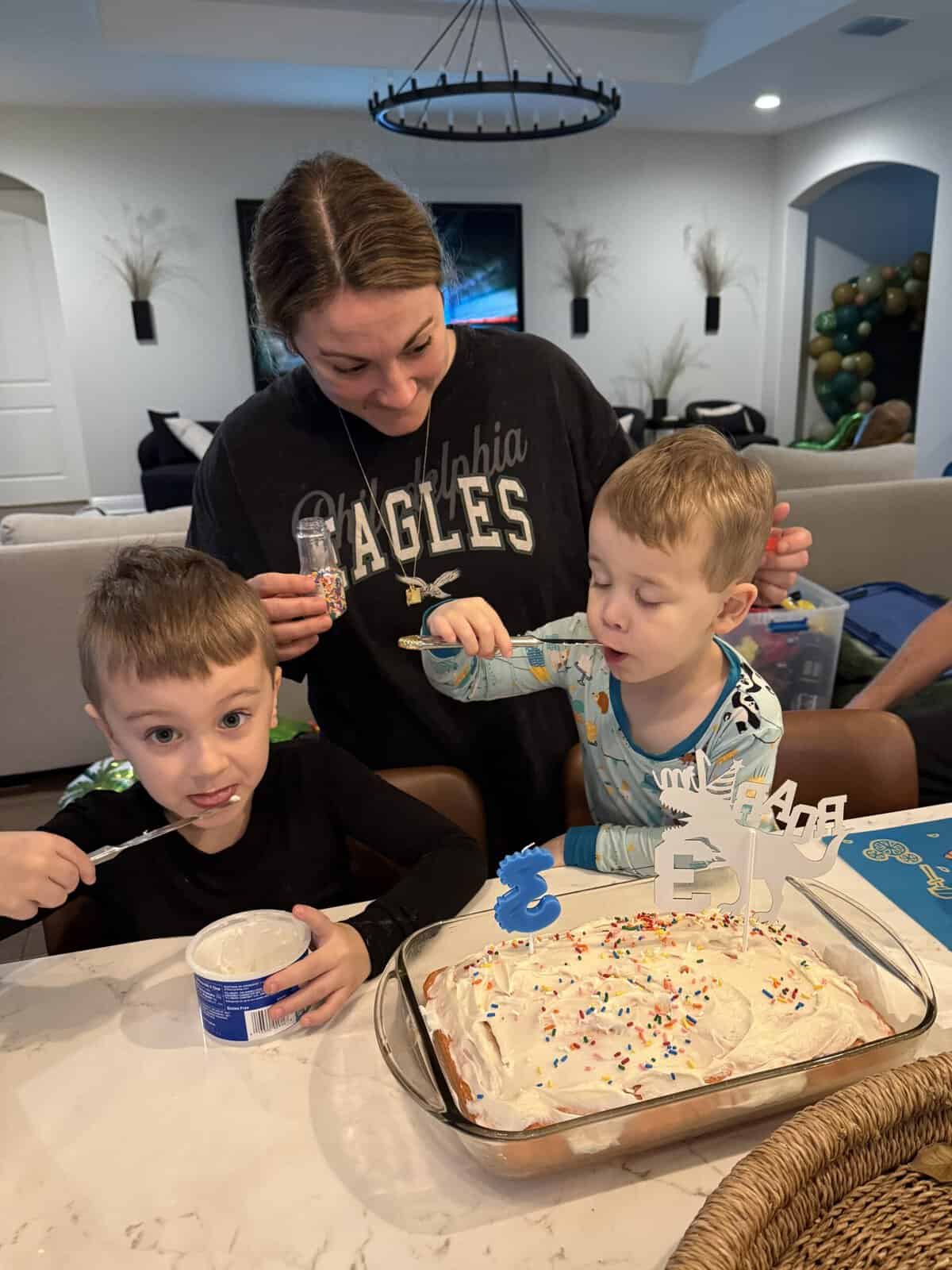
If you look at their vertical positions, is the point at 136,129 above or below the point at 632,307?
above

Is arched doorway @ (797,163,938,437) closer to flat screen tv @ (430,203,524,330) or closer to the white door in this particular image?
flat screen tv @ (430,203,524,330)

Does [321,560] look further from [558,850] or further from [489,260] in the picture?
[489,260]

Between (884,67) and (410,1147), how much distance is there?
673 cm

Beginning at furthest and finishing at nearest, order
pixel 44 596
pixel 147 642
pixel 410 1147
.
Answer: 1. pixel 44 596
2. pixel 147 642
3. pixel 410 1147

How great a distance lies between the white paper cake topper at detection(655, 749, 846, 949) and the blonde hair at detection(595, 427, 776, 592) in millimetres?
280

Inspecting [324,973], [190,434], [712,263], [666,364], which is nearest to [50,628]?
[324,973]

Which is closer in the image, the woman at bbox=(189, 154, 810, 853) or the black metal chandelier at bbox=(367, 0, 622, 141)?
the woman at bbox=(189, 154, 810, 853)

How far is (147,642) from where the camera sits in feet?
3.32

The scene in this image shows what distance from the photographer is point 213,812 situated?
3.36ft

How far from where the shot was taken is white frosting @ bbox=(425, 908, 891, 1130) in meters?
0.74

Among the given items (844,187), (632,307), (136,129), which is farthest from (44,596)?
(844,187)

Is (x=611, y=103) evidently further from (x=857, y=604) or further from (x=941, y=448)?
(x=941, y=448)

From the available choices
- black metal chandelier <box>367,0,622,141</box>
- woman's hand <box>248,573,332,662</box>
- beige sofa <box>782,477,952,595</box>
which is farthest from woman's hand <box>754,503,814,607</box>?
black metal chandelier <box>367,0,622,141</box>

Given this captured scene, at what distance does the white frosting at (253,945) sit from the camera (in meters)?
0.91
